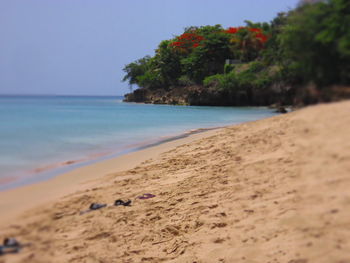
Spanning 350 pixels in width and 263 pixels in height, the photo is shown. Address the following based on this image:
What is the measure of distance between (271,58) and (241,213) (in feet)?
3.81

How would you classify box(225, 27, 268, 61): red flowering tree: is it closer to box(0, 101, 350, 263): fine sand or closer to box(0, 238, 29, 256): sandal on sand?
box(0, 101, 350, 263): fine sand

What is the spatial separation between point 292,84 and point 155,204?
204 cm

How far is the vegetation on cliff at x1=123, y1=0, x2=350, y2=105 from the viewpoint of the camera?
73cm

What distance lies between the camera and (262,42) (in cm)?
101

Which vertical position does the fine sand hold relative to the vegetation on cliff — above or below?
below

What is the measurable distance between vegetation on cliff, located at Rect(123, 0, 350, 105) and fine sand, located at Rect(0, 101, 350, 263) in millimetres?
82

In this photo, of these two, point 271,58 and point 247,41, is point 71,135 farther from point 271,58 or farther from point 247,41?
point 271,58

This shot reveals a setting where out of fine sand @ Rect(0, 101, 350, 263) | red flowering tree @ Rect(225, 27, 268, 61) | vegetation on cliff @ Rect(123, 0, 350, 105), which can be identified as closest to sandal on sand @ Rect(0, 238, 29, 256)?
fine sand @ Rect(0, 101, 350, 263)

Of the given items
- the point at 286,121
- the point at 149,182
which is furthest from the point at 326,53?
the point at 149,182

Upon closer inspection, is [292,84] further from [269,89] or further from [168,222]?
[168,222]

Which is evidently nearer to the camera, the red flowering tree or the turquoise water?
the red flowering tree

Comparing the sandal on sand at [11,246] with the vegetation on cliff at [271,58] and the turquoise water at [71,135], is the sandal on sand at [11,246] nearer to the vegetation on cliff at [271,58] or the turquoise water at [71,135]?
the turquoise water at [71,135]

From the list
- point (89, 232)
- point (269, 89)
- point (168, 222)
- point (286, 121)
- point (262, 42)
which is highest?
point (262, 42)

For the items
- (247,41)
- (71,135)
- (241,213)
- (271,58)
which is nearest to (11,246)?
(271,58)
